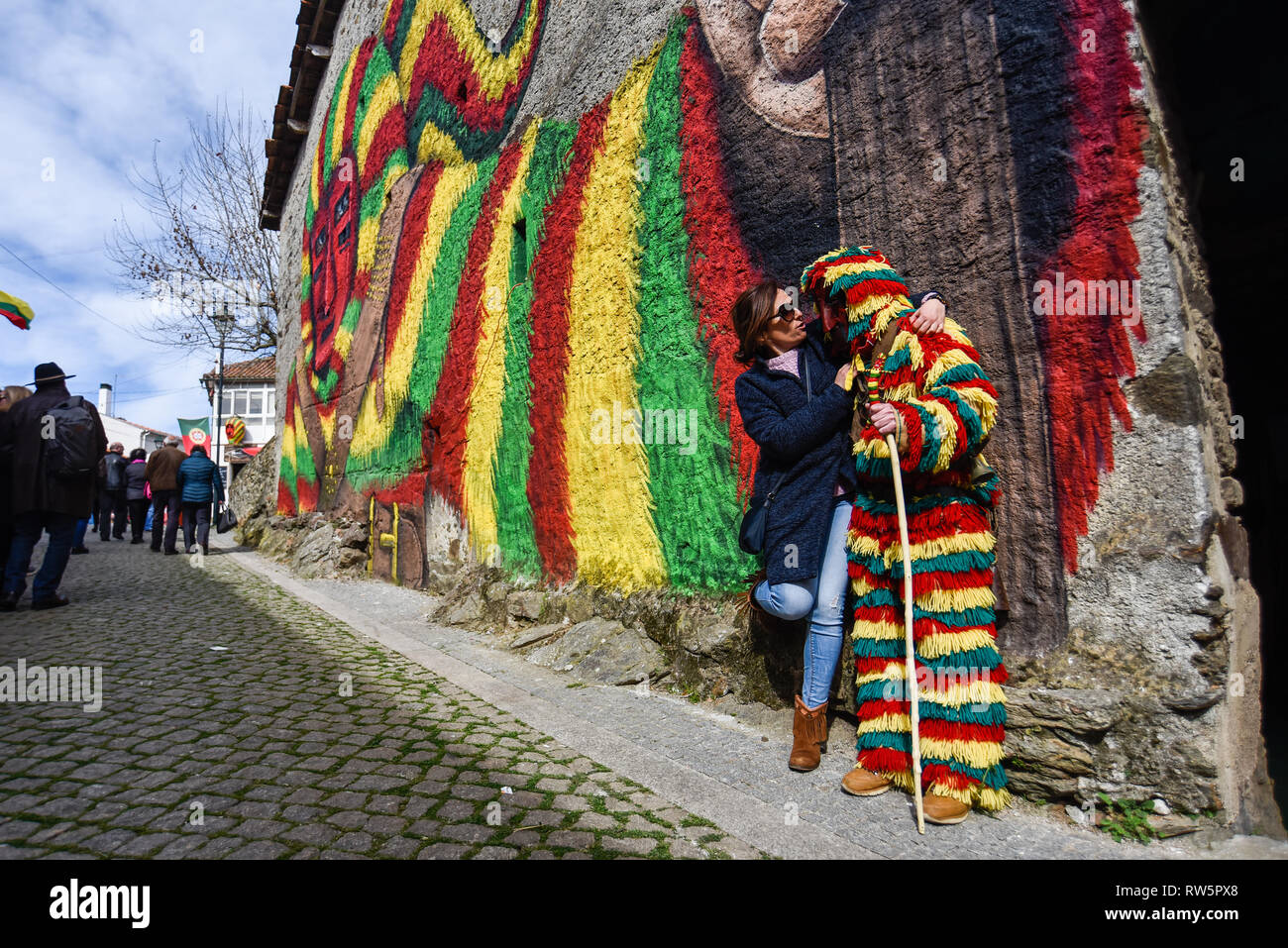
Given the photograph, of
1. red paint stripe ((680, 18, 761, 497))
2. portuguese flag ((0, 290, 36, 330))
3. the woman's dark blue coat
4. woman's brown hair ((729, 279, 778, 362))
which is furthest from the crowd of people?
the woman's dark blue coat

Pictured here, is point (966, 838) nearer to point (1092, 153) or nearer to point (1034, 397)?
point (1034, 397)

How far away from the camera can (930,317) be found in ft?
8.07

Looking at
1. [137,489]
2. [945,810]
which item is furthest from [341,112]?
[945,810]

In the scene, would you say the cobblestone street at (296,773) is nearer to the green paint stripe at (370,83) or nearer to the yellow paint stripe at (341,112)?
the green paint stripe at (370,83)

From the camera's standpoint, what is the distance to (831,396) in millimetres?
2674

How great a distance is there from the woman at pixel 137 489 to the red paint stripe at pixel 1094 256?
14.4 meters

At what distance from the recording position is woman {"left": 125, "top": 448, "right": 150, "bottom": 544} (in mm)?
12953

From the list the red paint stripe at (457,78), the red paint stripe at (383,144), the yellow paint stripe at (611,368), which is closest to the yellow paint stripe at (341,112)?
the red paint stripe at (383,144)

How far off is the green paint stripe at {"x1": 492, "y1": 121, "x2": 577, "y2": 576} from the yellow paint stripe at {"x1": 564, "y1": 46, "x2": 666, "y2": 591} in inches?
25.7

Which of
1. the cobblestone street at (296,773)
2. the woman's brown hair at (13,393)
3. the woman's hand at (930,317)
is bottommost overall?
the cobblestone street at (296,773)

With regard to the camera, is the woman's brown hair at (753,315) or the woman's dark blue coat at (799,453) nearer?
the woman's dark blue coat at (799,453)

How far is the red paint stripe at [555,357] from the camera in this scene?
5.17 m

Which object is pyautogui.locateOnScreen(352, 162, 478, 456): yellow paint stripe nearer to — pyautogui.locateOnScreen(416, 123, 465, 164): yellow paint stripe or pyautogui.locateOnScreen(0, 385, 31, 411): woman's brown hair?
pyautogui.locateOnScreen(416, 123, 465, 164): yellow paint stripe
